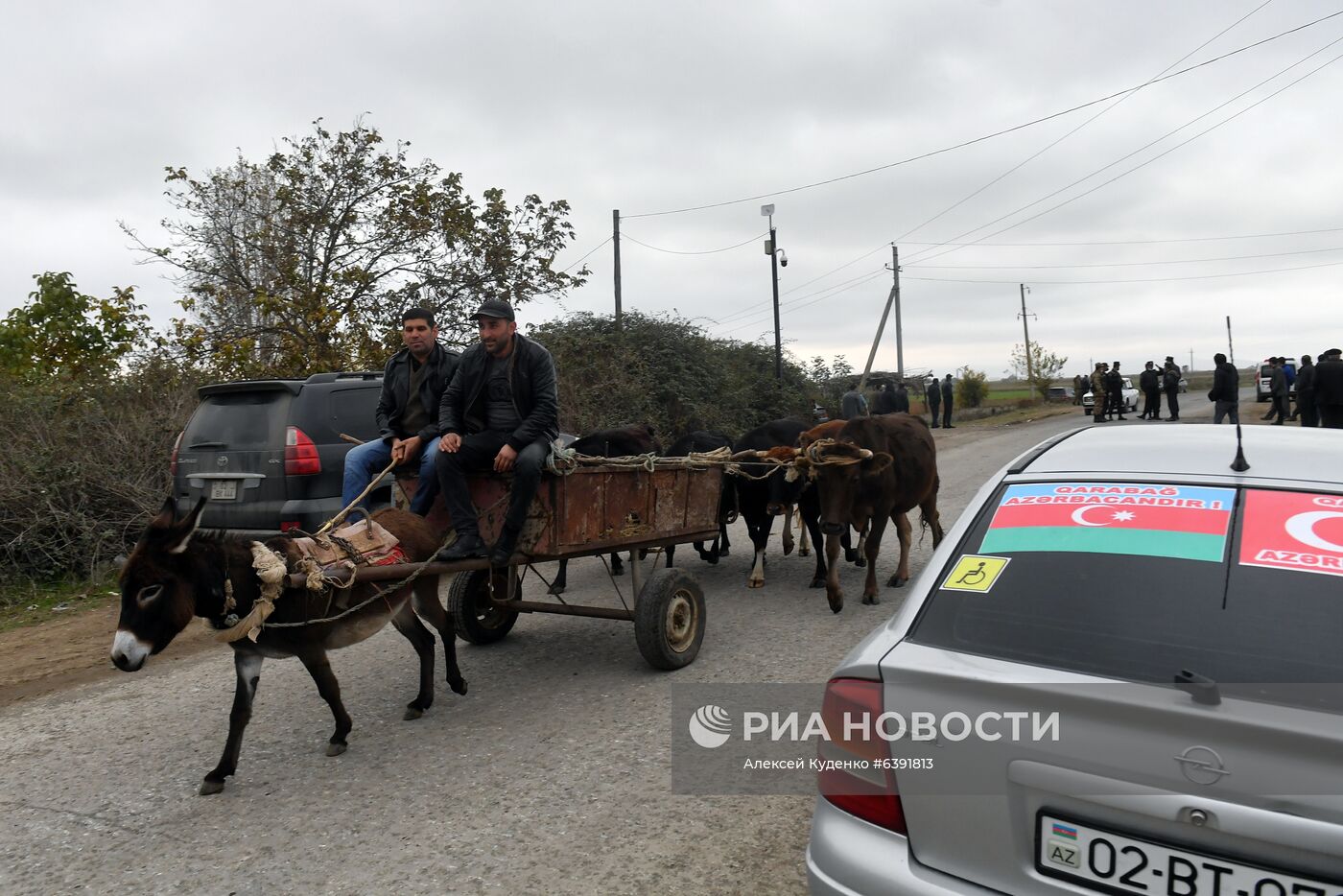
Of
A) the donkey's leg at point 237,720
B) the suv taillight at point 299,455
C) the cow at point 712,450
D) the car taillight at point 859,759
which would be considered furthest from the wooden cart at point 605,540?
the car taillight at point 859,759

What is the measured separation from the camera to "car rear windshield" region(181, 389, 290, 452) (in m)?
7.72

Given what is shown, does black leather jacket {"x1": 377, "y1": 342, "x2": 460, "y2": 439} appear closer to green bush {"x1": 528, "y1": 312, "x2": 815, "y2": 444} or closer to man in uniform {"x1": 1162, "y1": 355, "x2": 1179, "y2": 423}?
green bush {"x1": 528, "y1": 312, "x2": 815, "y2": 444}

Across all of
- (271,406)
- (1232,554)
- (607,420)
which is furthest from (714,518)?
(607,420)

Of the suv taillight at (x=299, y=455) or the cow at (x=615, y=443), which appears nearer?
the suv taillight at (x=299, y=455)

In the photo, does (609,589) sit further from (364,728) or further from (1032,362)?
(1032,362)

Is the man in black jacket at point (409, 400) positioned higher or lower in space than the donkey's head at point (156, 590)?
higher

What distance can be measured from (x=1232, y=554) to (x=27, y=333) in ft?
70.0

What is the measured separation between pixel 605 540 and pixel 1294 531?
12.8ft

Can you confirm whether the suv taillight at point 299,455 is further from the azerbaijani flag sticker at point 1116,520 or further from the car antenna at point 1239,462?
the car antenna at point 1239,462

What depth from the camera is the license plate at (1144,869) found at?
1.77 meters

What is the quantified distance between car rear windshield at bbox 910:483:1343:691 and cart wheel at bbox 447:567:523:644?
4202mm

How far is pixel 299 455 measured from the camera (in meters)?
7.61

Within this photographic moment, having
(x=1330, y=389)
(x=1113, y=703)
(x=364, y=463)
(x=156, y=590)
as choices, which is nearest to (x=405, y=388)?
(x=364, y=463)

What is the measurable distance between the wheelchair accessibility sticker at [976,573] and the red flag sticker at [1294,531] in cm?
59
